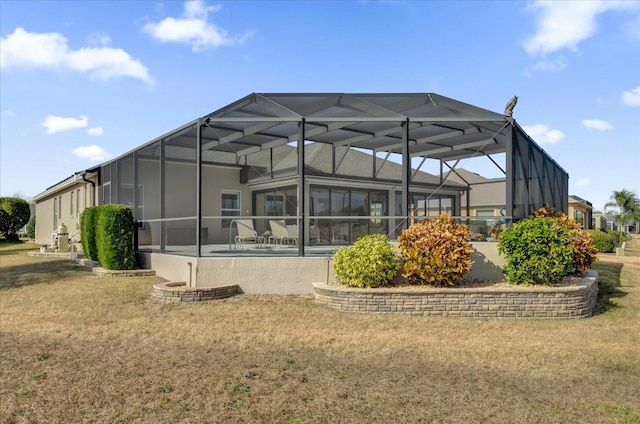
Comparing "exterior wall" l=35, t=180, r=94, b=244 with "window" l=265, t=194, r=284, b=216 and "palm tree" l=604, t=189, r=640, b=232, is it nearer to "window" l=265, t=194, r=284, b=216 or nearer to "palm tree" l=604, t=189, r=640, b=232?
"window" l=265, t=194, r=284, b=216

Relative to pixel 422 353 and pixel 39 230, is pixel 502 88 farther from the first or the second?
pixel 39 230

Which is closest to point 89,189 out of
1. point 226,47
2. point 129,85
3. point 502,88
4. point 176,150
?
point 176,150

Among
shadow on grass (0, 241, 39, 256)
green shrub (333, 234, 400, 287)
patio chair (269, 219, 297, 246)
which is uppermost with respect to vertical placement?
patio chair (269, 219, 297, 246)

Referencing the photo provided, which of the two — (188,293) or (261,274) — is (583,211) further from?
(188,293)

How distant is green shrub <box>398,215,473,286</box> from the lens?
8227mm

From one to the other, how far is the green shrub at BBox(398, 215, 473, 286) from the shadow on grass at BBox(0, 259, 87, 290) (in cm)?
890

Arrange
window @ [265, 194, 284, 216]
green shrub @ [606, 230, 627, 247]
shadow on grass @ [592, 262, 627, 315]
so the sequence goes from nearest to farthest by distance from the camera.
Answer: shadow on grass @ [592, 262, 627, 315], window @ [265, 194, 284, 216], green shrub @ [606, 230, 627, 247]

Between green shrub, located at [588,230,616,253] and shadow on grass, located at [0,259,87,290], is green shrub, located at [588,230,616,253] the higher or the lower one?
the higher one

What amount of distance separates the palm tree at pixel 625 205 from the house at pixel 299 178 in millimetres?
38116

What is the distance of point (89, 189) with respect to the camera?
17641 millimetres

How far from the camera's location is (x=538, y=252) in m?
8.41

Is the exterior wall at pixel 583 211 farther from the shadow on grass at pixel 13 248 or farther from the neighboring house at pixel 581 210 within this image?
the shadow on grass at pixel 13 248

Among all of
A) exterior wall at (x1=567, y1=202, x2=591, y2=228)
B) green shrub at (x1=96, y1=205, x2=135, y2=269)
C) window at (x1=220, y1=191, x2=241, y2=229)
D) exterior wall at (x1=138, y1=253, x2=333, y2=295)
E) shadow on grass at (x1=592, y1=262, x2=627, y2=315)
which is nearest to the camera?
shadow on grass at (x1=592, y1=262, x2=627, y2=315)

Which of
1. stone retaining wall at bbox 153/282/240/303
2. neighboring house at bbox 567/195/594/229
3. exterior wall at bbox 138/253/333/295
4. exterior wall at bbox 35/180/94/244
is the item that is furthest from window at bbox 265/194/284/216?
neighboring house at bbox 567/195/594/229
